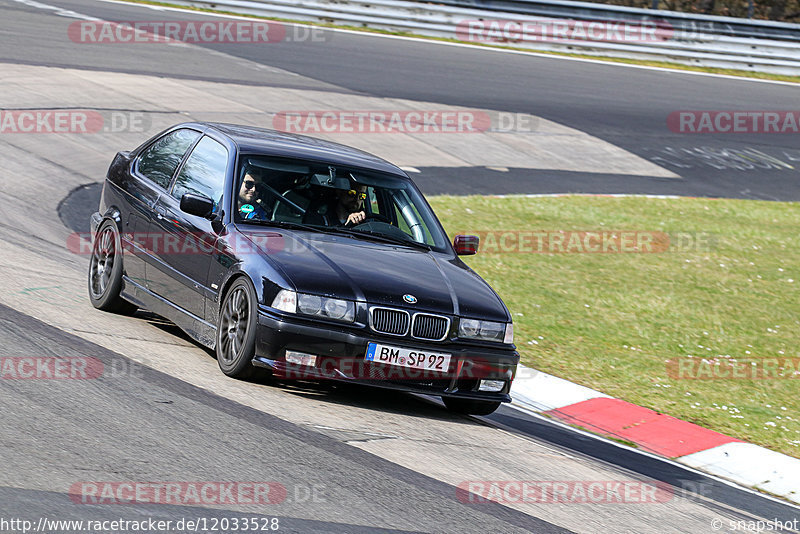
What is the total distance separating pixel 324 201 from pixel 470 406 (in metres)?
1.76

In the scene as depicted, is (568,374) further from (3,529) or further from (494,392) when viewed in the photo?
(3,529)

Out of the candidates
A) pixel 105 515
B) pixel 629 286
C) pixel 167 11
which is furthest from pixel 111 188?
pixel 167 11

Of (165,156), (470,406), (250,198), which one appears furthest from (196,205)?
(470,406)

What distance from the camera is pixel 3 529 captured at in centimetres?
408

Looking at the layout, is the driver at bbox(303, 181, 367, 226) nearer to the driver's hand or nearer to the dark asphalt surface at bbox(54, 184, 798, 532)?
the driver's hand

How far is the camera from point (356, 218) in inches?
304

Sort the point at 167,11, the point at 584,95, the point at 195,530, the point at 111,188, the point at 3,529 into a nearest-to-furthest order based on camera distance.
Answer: the point at 3,529 → the point at 195,530 → the point at 111,188 → the point at 584,95 → the point at 167,11

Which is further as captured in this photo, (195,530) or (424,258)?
(424,258)

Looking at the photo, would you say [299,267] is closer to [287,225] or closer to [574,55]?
[287,225]

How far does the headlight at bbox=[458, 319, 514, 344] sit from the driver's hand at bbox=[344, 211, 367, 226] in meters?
1.29

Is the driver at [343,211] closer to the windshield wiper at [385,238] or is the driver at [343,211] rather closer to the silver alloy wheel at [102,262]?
the windshield wiper at [385,238]

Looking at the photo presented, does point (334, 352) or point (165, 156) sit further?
point (165, 156)

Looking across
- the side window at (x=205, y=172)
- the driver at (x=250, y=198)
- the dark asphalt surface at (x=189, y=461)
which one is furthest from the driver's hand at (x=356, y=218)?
the dark asphalt surface at (x=189, y=461)

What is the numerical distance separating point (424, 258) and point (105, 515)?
359cm
